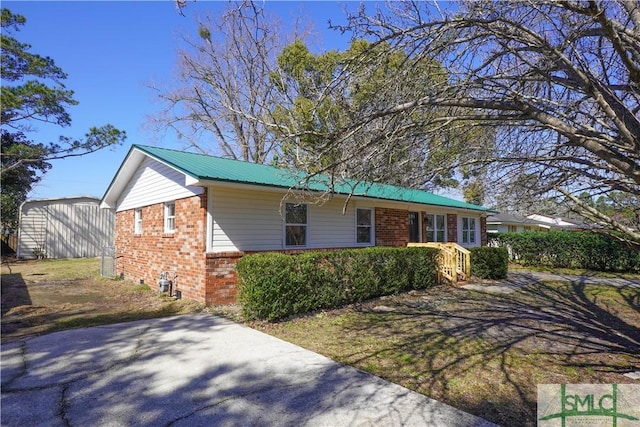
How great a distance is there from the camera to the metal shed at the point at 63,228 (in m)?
20.4

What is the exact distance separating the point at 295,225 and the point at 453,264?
18.0 ft

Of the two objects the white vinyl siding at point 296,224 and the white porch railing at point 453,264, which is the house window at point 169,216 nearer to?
the white vinyl siding at point 296,224

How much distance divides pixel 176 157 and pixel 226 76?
48.6 ft

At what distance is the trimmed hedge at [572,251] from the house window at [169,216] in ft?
50.7

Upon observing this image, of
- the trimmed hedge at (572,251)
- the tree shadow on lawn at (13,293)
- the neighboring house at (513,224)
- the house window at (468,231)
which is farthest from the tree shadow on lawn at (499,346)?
the neighboring house at (513,224)

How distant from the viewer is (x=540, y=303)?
9234 millimetres

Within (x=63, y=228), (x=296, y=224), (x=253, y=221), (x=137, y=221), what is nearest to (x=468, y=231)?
(x=296, y=224)

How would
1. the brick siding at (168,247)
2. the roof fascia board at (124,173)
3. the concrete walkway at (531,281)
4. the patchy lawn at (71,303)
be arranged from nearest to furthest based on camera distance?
the patchy lawn at (71,303) → the brick siding at (168,247) → the roof fascia board at (124,173) → the concrete walkway at (531,281)

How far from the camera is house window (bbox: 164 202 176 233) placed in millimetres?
10164

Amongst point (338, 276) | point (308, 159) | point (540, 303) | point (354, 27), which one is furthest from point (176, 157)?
point (540, 303)

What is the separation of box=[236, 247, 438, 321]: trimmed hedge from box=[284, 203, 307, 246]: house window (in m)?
1.88

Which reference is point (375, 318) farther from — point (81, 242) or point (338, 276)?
point (81, 242)

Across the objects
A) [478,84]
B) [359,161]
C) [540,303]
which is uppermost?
[478,84]

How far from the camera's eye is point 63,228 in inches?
831
